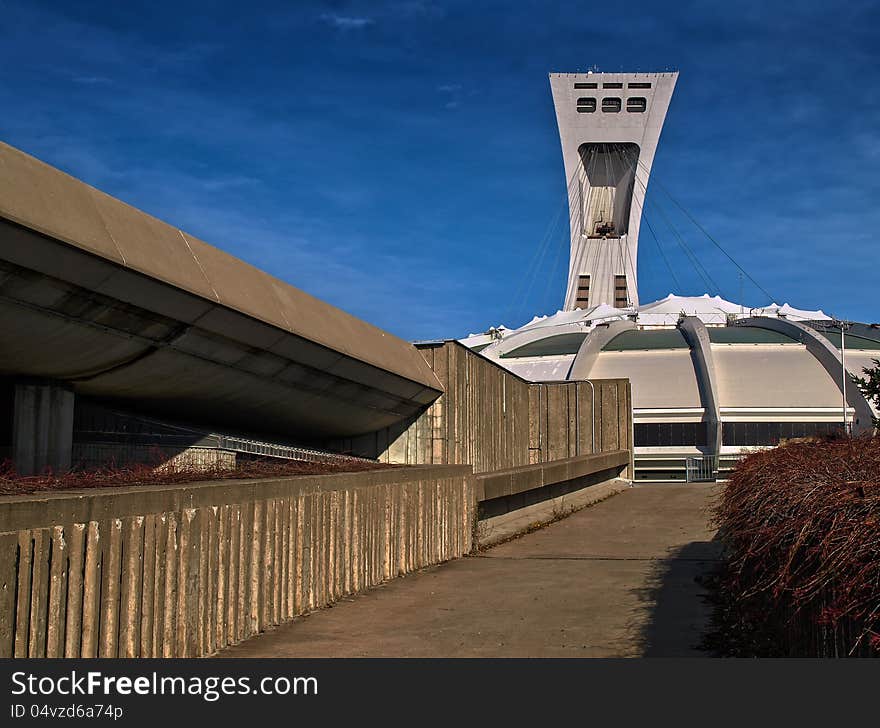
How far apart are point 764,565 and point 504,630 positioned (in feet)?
9.21

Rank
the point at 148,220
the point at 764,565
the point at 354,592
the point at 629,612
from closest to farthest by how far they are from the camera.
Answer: the point at 764,565
the point at 629,612
the point at 354,592
the point at 148,220

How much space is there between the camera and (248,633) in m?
8.06

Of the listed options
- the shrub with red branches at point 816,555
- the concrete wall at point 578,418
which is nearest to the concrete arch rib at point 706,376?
the concrete wall at point 578,418

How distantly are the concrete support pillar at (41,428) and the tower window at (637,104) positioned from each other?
6286 cm

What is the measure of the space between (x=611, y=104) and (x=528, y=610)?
2581 inches

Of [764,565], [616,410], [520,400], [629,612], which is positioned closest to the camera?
[764,565]

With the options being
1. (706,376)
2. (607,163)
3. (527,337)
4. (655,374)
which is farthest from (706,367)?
(607,163)

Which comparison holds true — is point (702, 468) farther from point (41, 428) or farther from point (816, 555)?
point (816, 555)

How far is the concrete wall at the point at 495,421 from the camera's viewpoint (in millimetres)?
20469

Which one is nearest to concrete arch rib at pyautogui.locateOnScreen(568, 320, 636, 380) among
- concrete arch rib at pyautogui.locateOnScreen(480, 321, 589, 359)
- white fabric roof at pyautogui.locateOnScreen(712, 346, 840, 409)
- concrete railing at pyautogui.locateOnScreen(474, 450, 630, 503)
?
concrete arch rib at pyautogui.locateOnScreen(480, 321, 589, 359)

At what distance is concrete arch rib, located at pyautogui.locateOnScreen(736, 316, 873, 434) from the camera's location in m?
37.0

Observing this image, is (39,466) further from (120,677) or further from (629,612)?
(120,677)

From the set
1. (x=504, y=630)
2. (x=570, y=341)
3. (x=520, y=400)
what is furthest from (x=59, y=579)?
(x=570, y=341)

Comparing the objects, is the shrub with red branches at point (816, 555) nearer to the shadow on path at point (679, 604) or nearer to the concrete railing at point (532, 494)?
the shadow on path at point (679, 604)
